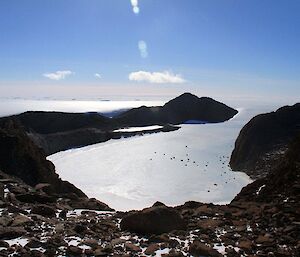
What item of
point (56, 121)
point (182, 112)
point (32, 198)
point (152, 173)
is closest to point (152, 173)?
point (152, 173)

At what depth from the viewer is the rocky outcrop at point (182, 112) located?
155m

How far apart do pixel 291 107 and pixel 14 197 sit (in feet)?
226

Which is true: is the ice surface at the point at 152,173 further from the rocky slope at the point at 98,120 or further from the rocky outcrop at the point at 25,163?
the rocky slope at the point at 98,120

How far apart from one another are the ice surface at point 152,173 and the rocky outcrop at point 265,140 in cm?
299

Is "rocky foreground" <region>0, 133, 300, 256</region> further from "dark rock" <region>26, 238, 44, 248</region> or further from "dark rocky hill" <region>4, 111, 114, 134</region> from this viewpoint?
"dark rocky hill" <region>4, 111, 114, 134</region>

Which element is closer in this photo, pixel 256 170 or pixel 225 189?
pixel 225 189

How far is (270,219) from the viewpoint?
11109mm

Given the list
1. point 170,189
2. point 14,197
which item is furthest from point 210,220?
point 170,189

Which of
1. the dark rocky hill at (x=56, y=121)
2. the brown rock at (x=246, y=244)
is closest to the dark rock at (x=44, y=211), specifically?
the brown rock at (x=246, y=244)

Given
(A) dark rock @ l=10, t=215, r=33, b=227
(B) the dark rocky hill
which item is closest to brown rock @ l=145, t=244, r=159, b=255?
(A) dark rock @ l=10, t=215, r=33, b=227

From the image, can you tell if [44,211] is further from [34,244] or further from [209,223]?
[209,223]

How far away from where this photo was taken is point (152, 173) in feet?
180

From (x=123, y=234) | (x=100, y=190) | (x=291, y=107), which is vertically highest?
(x=291, y=107)

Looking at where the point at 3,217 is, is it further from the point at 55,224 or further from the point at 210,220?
the point at 210,220
